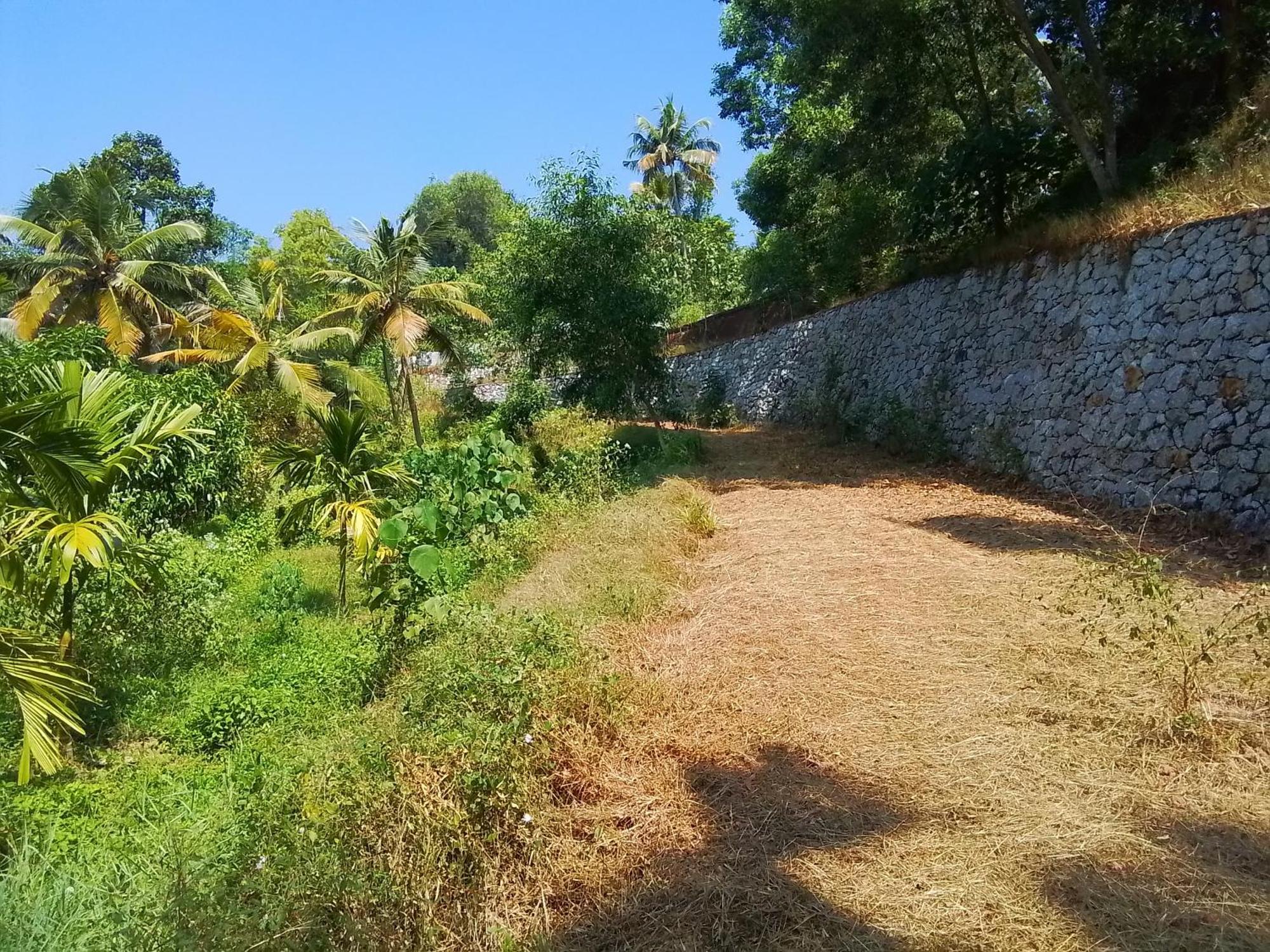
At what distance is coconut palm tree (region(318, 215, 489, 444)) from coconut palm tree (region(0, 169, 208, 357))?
4.35 meters

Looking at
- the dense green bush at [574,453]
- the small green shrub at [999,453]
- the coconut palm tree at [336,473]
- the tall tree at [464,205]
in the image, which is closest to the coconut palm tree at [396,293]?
the dense green bush at [574,453]

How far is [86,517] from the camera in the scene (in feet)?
16.1

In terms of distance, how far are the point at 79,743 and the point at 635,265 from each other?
32.3 ft

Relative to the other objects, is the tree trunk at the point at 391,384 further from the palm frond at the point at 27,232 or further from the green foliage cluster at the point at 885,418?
the green foliage cluster at the point at 885,418

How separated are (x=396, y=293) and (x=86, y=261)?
7.16 m

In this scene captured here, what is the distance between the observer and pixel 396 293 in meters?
19.4

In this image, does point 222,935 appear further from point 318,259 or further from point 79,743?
point 318,259

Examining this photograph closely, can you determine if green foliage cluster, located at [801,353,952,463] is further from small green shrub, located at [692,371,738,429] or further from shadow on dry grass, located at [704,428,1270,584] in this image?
small green shrub, located at [692,371,738,429]

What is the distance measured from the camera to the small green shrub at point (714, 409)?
2062 centimetres

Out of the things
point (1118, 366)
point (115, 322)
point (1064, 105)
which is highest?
point (115, 322)

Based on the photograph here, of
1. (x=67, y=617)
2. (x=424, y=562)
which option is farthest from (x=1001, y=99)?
(x=67, y=617)

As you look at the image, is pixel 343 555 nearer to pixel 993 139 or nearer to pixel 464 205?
pixel 993 139

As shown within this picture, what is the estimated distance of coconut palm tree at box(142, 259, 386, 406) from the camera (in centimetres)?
1839

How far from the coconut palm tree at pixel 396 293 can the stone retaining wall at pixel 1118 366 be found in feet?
37.2
